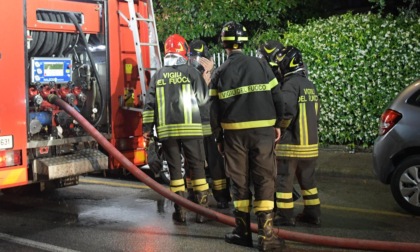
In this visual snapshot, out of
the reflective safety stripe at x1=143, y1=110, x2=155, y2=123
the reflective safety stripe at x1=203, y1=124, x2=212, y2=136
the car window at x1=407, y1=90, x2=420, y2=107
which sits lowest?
the reflective safety stripe at x1=203, y1=124, x2=212, y2=136

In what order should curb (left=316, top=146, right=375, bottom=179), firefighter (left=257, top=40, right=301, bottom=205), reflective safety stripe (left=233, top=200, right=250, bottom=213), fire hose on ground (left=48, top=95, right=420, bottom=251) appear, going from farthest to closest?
curb (left=316, top=146, right=375, bottom=179), firefighter (left=257, top=40, right=301, bottom=205), reflective safety stripe (left=233, top=200, right=250, bottom=213), fire hose on ground (left=48, top=95, right=420, bottom=251)

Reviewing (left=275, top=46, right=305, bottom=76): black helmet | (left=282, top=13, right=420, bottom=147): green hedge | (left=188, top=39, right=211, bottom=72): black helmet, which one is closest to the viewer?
(left=275, top=46, right=305, bottom=76): black helmet

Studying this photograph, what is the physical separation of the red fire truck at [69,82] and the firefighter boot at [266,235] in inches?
88.8

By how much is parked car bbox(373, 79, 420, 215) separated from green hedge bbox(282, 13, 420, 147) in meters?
3.13

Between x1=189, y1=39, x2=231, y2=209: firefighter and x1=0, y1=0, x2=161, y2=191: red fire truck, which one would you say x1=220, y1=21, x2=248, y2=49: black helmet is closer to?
x1=189, y1=39, x2=231, y2=209: firefighter

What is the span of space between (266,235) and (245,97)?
3.88ft

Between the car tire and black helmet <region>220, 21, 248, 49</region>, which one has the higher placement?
black helmet <region>220, 21, 248, 49</region>

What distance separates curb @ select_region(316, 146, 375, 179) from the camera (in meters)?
8.96

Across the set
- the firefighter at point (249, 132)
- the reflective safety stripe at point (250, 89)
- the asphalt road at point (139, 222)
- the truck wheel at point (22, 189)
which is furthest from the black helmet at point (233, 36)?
the truck wheel at point (22, 189)

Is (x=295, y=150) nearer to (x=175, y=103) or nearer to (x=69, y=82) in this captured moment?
(x=175, y=103)

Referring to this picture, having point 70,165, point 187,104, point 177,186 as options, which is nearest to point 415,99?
point 187,104

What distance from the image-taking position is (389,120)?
6.60 metres

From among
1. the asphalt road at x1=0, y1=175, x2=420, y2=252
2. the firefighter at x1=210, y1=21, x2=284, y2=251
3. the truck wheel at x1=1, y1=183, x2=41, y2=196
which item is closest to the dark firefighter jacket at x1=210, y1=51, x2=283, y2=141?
the firefighter at x1=210, y1=21, x2=284, y2=251

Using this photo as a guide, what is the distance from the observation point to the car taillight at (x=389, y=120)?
6555 millimetres
